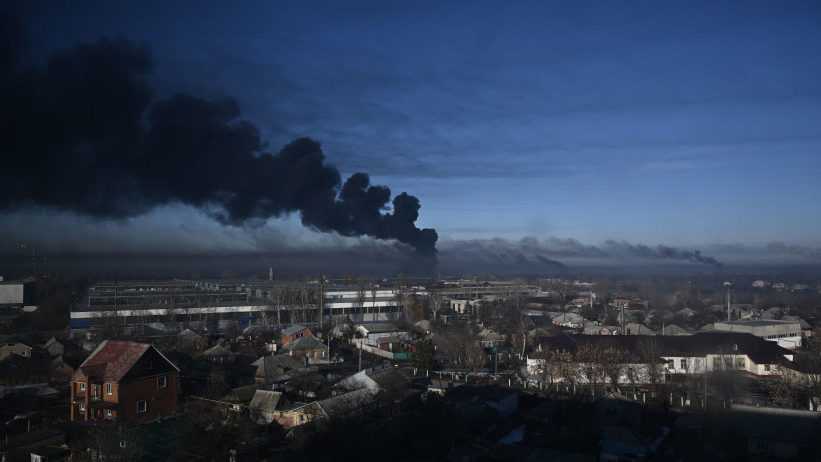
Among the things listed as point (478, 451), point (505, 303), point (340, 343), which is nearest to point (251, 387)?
point (478, 451)

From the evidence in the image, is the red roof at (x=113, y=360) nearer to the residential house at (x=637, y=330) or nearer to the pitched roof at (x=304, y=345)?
the pitched roof at (x=304, y=345)

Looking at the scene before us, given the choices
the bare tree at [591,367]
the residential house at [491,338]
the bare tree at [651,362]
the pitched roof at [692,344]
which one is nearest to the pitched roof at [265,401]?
the bare tree at [591,367]

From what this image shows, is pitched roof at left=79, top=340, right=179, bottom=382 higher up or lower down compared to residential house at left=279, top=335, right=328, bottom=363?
higher up

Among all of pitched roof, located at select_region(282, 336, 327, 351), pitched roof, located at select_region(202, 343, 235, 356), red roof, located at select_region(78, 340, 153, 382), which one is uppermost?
red roof, located at select_region(78, 340, 153, 382)

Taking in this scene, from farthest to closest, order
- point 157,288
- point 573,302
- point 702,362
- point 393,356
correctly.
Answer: point 157,288 → point 573,302 → point 393,356 → point 702,362

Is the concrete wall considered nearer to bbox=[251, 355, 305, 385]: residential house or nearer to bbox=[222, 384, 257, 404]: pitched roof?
bbox=[251, 355, 305, 385]: residential house

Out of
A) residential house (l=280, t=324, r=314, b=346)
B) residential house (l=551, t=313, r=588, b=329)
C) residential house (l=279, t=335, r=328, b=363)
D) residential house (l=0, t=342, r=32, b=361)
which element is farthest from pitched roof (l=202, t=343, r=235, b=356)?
residential house (l=551, t=313, r=588, b=329)

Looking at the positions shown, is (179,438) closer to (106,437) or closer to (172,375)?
(106,437)

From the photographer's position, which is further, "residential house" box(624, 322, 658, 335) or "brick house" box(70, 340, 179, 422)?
"residential house" box(624, 322, 658, 335)
